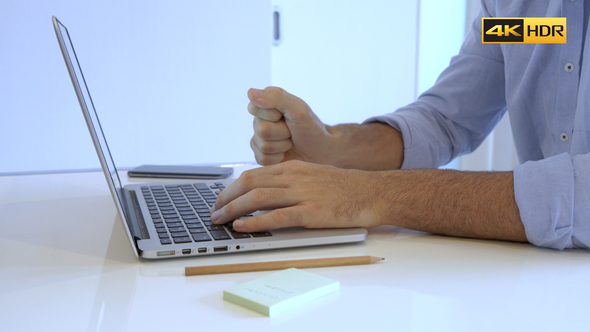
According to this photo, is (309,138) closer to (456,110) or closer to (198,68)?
(456,110)

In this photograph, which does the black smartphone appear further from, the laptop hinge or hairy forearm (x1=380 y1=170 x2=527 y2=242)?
hairy forearm (x1=380 y1=170 x2=527 y2=242)

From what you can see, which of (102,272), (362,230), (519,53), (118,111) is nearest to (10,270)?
(102,272)

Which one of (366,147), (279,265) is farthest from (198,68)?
(279,265)

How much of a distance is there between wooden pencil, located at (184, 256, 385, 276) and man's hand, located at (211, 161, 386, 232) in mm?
91

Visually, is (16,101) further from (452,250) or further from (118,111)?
(452,250)

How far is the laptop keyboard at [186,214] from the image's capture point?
57 centimetres

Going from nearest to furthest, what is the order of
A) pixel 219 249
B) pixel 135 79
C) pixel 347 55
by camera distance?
pixel 219 249 → pixel 135 79 → pixel 347 55

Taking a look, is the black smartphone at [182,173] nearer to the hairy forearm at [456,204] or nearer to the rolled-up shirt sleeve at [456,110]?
the rolled-up shirt sleeve at [456,110]

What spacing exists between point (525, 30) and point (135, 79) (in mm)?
2540

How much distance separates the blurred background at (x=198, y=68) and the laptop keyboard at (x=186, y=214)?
2.11 metres

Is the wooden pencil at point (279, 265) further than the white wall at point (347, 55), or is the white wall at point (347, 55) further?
the white wall at point (347, 55)

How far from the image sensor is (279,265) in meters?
0.50

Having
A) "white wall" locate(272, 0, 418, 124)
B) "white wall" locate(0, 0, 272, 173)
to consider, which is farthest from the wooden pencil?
"white wall" locate(272, 0, 418, 124)

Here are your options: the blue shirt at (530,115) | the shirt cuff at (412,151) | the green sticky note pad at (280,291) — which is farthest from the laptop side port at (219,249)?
the shirt cuff at (412,151)
